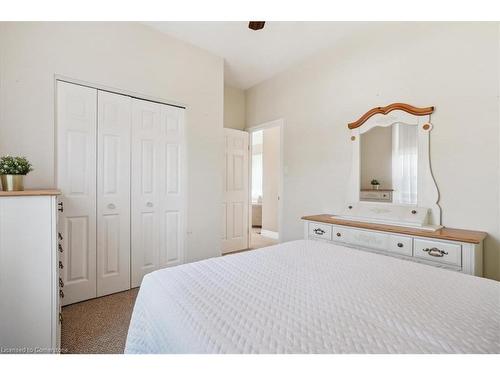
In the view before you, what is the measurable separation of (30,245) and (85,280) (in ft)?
3.54

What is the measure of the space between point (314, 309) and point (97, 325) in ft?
6.01

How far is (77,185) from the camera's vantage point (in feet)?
7.34

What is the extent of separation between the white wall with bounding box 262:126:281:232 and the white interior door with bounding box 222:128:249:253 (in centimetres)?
126

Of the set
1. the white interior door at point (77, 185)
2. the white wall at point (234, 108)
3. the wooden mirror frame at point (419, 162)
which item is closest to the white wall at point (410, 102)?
the wooden mirror frame at point (419, 162)

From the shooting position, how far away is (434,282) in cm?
108

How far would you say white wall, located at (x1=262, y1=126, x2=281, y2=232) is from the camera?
526 cm

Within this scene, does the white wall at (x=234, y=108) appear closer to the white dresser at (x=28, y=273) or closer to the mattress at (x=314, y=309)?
the white dresser at (x=28, y=273)

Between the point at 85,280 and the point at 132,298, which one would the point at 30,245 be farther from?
the point at 132,298

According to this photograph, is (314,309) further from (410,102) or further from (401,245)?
(410,102)

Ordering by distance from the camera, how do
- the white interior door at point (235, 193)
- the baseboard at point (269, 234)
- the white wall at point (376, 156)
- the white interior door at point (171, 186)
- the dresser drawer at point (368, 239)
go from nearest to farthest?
the dresser drawer at point (368, 239) → the white wall at point (376, 156) → the white interior door at point (171, 186) → the white interior door at point (235, 193) → the baseboard at point (269, 234)

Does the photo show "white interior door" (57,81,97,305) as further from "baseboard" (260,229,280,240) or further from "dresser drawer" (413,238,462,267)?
"baseboard" (260,229,280,240)

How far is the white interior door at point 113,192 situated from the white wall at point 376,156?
2.44 meters

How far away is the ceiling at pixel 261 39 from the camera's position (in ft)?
8.48

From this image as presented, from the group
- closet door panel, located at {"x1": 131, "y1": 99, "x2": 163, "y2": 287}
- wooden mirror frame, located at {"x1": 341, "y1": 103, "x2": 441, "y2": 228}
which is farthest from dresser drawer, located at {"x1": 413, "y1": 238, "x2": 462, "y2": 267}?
closet door panel, located at {"x1": 131, "y1": 99, "x2": 163, "y2": 287}
